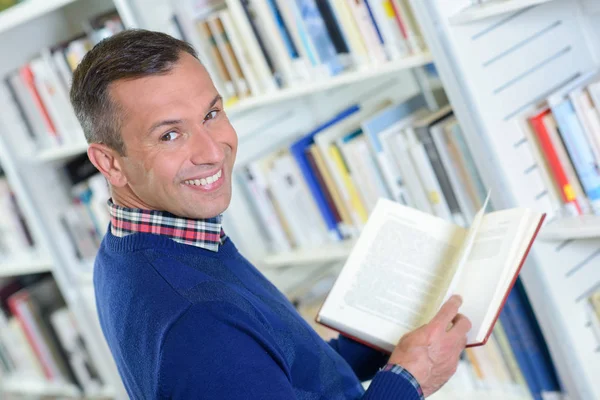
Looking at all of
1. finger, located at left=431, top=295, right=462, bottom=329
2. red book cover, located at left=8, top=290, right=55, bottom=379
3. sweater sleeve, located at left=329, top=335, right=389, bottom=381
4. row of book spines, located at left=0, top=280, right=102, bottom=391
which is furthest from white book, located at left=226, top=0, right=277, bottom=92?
red book cover, located at left=8, top=290, right=55, bottom=379

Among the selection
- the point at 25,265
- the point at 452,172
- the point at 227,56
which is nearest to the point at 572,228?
the point at 452,172

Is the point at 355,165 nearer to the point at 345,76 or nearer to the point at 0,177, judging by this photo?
the point at 345,76

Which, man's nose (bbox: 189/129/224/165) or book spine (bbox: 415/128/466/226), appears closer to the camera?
man's nose (bbox: 189/129/224/165)

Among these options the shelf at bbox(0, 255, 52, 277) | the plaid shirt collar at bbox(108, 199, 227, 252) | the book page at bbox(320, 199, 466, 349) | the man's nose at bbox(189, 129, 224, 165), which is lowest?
the book page at bbox(320, 199, 466, 349)

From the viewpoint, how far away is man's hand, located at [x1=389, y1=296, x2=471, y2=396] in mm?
1228

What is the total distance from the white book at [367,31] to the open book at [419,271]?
479mm

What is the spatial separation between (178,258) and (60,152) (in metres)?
1.60

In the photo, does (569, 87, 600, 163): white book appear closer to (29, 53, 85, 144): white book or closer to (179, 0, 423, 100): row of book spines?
(179, 0, 423, 100): row of book spines

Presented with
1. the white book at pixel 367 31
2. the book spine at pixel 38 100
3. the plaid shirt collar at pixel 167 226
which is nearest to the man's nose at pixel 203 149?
the plaid shirt collar at pixel 167 226

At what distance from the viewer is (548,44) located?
173 cm

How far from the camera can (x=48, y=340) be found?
128 inches

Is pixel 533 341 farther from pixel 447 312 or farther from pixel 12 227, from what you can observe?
pixel 12 227

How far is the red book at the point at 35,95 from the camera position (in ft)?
9.05

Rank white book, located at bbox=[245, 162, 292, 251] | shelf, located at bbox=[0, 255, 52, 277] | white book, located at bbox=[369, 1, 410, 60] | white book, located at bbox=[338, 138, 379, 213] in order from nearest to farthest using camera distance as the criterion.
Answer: white book, located at bbox=[369, 1, 410, 60] < white book, located at bbox=[338, 138, 379, 213] < white book, located at bbox=[245, 162, 292, 251] < shelf, located at bbox=[0, 255, 52, 277]
